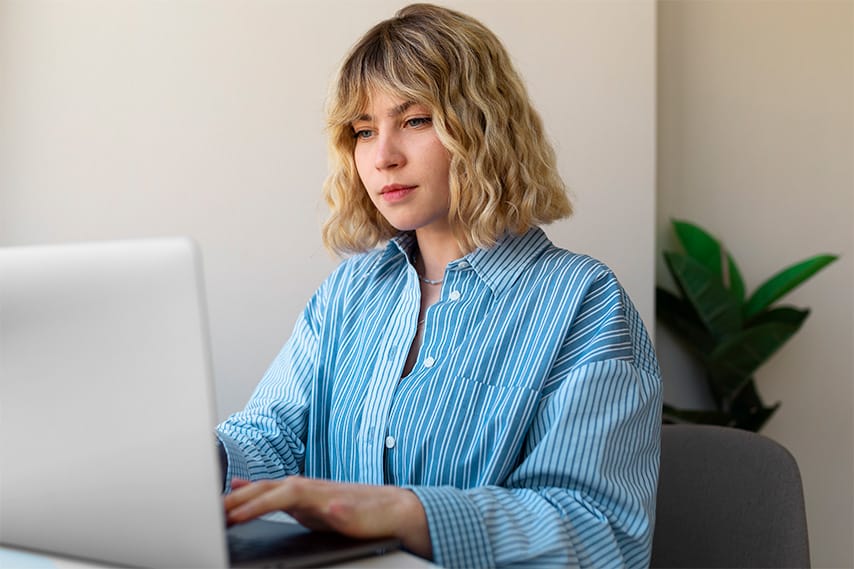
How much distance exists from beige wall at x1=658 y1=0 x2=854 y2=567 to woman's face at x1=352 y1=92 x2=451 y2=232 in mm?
1334

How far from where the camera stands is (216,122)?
2154 mm

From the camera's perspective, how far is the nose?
58.7 inches

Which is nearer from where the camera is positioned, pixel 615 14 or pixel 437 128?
pixel 437 128

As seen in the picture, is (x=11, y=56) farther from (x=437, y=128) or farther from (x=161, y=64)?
(x=437, y=128)

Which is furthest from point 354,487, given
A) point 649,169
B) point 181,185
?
point 649,169

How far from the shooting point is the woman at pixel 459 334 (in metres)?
1.27

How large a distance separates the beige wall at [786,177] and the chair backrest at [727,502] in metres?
1.02

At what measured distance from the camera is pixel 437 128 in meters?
1.50

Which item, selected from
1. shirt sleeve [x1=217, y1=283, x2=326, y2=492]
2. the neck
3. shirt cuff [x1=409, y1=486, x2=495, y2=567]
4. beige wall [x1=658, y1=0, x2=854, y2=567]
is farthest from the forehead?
beige wall [x1=658, y1=0, x2=854, y2=567]

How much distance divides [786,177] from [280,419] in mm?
1781

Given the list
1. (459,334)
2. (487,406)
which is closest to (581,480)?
(487,406)

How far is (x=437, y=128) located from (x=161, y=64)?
89cm

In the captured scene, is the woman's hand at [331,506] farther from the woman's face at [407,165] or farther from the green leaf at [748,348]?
the green leaf at [748,348]

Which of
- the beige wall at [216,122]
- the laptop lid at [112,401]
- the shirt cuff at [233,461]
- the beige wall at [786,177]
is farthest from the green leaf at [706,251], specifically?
the laptop lid at [112,401]
